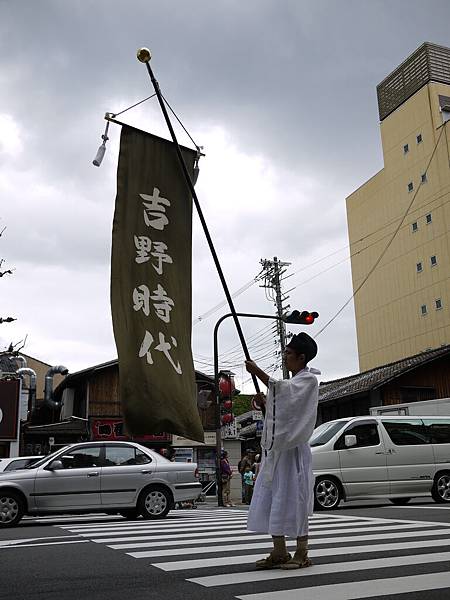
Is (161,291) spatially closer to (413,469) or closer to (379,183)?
(413,469)

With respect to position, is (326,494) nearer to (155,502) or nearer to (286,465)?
(155,502)

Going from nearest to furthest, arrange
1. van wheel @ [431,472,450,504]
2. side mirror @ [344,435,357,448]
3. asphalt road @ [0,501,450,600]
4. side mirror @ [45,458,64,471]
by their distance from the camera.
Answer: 1. asphalt road @ [0,501,450,600]
2. side mirror @ [45,458,64,471]
3. side mirror @ [344,435,357,448]
4. van wheel @ [431,472,450,504]

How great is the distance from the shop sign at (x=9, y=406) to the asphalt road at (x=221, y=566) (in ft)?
53.0

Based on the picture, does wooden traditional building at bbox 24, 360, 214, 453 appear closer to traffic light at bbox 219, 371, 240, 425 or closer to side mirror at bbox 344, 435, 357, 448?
traffic light at bbox 219, 371, 240, 425

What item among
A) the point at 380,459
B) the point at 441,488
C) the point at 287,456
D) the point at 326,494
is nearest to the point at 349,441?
the point at 380,459

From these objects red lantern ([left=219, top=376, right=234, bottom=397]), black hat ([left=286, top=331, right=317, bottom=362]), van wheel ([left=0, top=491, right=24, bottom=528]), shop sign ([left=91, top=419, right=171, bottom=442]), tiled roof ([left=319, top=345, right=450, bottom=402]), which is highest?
tiled roof ([left=319, top=345, right=450, bottom=402])

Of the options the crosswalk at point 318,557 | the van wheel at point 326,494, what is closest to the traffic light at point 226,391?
the van wheel at point 326,494

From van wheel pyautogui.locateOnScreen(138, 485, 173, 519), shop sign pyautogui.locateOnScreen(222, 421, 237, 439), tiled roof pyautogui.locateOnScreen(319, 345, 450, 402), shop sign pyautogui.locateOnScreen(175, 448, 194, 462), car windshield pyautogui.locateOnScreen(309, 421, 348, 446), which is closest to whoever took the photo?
van wheel pyautogui.locateOnScreen(138, 485, 173, 519)

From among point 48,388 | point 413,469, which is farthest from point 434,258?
point 413,469

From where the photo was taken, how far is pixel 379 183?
45.5m

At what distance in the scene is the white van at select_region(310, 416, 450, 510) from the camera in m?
13.5

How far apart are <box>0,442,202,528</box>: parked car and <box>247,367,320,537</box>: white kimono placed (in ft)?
24.9

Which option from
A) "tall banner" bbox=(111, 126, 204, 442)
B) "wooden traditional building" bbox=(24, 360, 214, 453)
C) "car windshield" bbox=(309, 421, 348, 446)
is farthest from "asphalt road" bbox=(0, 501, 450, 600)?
"wooden traditional building" bbox=(24, 360, 214, 453)

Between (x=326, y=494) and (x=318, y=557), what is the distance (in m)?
8.04
